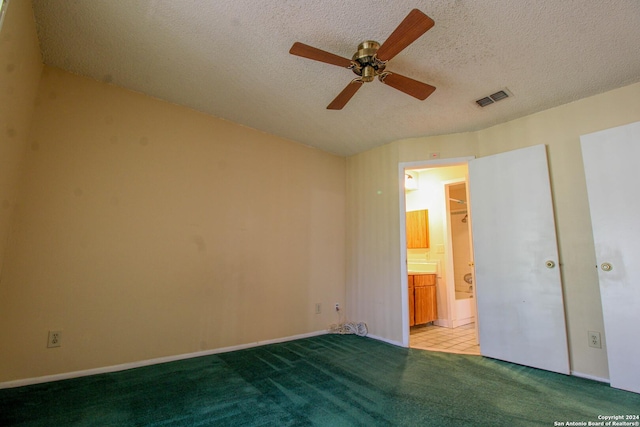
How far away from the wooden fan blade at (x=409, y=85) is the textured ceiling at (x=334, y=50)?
267 mm

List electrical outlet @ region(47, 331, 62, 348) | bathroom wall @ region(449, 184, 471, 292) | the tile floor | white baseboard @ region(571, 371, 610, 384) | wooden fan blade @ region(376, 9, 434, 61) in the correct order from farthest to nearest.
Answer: bathroom wall @ region(449, 184, 471, 292) → the tile floor → white baseboard @ region(571, 371, 610, 384) → electrical outlet @ region(47, 331, 62, 348) → wooden fan blade @ region(376, 9, 434, 61)

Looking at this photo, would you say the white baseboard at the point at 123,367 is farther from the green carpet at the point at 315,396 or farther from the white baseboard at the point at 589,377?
the white baseboard at the point at 589,377

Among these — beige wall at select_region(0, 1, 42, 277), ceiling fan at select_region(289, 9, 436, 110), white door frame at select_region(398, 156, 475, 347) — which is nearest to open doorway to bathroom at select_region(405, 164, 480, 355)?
white door frame at select_region(398, 156, 475, 347)

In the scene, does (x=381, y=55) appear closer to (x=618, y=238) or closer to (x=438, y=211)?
(x=618, y=238)

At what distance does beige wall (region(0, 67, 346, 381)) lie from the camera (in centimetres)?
221

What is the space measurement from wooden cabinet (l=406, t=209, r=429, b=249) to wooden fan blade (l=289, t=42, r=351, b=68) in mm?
3623

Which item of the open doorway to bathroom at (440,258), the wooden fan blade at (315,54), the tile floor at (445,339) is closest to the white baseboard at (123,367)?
the tile floor at (445,339)

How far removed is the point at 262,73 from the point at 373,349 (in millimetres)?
2951

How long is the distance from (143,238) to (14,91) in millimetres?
1323

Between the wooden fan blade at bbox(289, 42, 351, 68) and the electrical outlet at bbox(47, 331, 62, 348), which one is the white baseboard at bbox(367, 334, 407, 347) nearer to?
the wooden fan blade at bbox(289, 42, 351, 68)

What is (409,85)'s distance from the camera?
213 cm

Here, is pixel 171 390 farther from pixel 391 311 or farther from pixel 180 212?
pixel 391 311

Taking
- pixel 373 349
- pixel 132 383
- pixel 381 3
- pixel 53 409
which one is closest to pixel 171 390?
pixel 132 383

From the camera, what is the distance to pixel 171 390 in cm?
206
